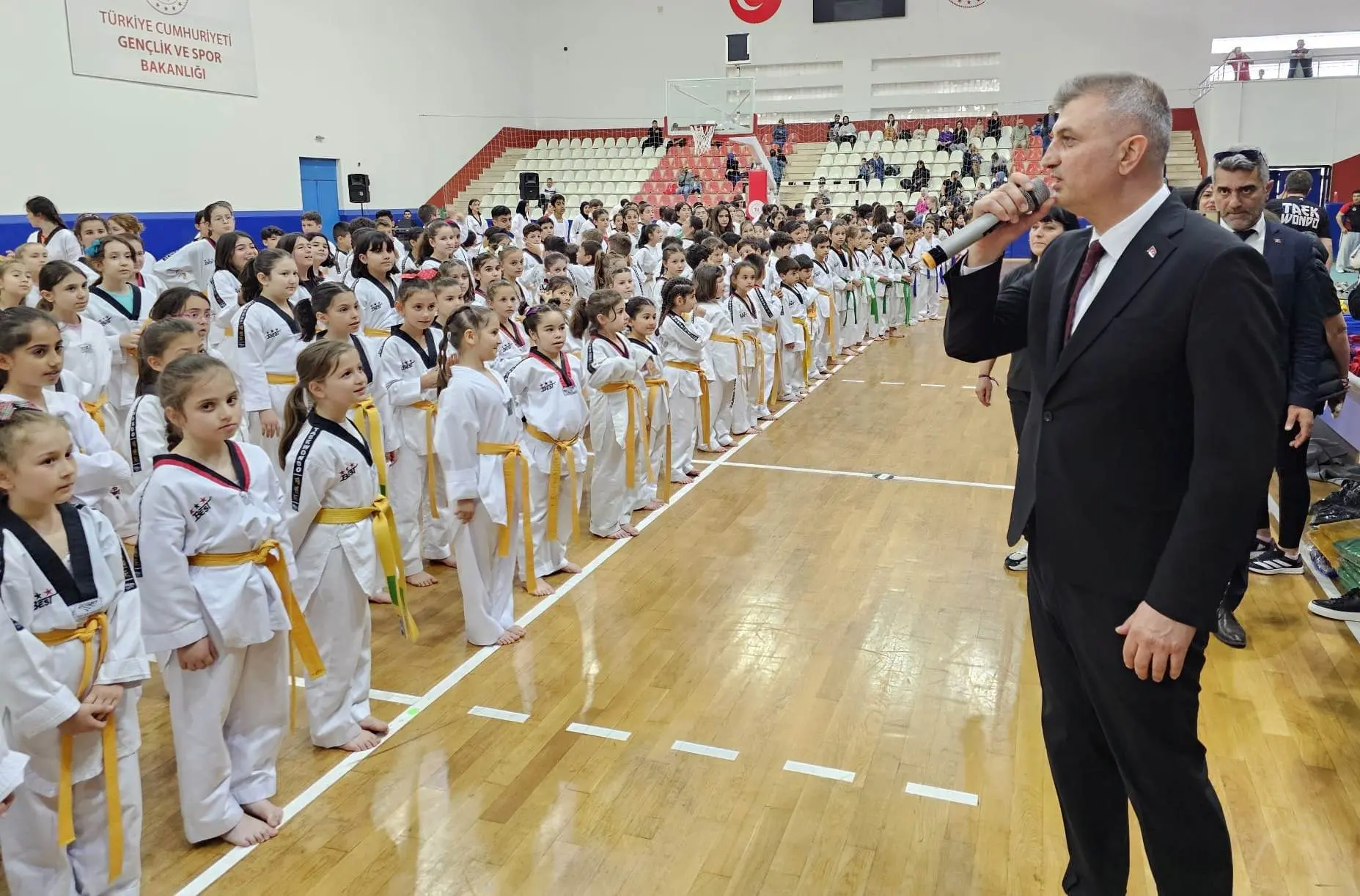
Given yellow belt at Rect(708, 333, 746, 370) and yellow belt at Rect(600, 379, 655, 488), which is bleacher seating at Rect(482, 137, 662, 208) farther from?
yellow belt at Rect(600, 379, 655, 488)

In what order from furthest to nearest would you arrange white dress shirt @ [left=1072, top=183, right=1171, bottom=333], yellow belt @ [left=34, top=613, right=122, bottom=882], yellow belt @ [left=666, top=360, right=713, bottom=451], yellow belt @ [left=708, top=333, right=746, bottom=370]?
yellow belt @ [left=708, top=333, right=746, bottom=370] → yellow belt @ [left=666, top=360, right=713, bottom=451] → yellow belt @ [left=34, top=613, right=122, bottom=882] → white dress shirt @ [left=1072, top=183, right=1171, bottom=333]

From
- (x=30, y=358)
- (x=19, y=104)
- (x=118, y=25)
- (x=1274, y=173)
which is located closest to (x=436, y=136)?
(x=118, y=25)

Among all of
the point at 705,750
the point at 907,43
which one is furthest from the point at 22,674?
the point at 907,43

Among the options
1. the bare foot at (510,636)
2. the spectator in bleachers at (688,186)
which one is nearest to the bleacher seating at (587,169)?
the spectator in bleachers at (688,186)

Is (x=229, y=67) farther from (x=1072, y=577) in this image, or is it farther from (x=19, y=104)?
(x=1072, y=577)

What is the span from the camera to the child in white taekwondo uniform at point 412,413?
4.75 meters

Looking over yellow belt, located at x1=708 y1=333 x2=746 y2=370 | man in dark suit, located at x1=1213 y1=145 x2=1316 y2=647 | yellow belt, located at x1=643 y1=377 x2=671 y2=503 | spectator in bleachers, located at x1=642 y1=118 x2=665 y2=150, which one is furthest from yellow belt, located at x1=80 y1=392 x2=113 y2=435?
spectator in bleachers, located at x1=642 y1=118 x2=665 y2=150

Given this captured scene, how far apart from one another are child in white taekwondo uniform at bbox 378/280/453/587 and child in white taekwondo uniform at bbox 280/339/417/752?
4.63ft

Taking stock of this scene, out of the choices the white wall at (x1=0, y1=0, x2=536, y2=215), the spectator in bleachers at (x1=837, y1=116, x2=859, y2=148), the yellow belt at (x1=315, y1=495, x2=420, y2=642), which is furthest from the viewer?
the spectator in bleachers at (x1=837, y1=116, x2=859, y2=148)

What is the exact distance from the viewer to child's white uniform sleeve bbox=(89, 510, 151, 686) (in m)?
2.42

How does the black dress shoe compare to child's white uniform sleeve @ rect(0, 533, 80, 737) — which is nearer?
child's white uniform sleeve @ rect(0, 533, 80, 737)

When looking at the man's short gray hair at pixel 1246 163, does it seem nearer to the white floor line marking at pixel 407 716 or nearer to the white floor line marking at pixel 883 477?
the white floor line marking at pixel 883 477

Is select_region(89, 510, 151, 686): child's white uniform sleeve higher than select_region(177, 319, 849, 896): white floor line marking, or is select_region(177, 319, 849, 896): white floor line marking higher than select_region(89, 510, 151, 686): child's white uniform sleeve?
select_region(89, 510, 151, 686): child's white uniform sleeve

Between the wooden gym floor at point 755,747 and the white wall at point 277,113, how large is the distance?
12.6 m
